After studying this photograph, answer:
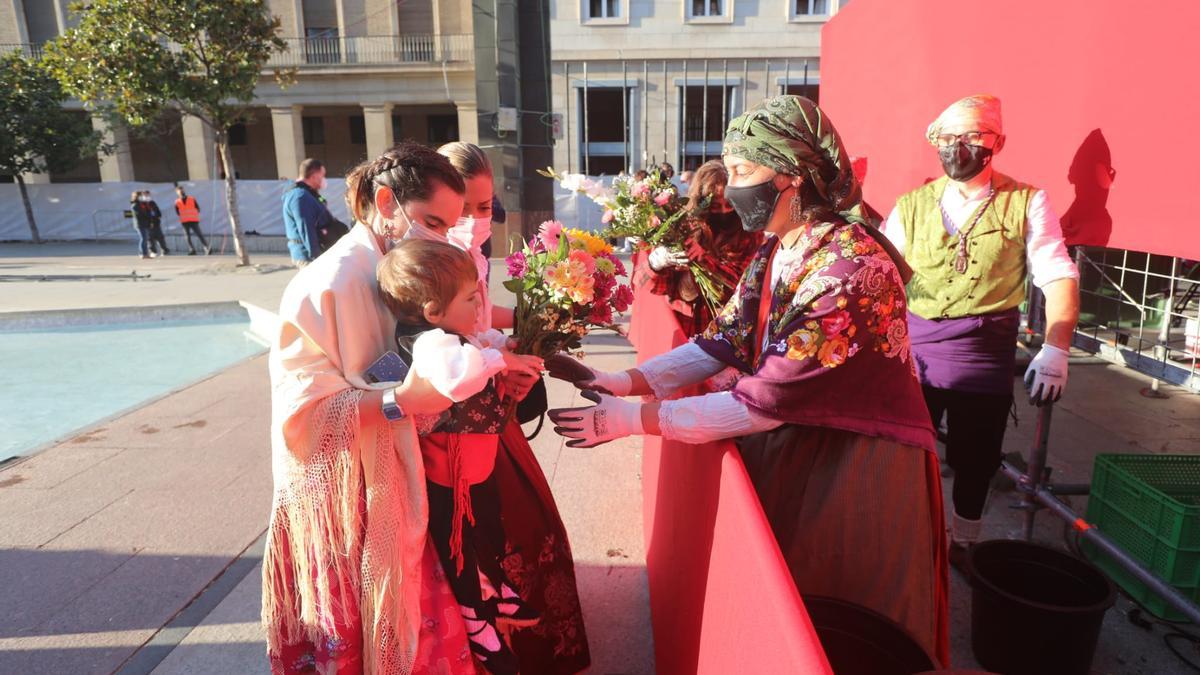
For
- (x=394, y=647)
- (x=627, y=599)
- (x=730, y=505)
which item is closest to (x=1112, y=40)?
(x=730, y=505)

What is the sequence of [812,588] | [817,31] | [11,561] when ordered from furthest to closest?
[817,31] → [11,561] → [812,588]

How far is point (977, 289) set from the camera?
9.84 ft

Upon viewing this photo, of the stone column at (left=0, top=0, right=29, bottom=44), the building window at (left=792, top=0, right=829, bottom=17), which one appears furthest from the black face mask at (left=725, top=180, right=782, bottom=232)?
the stone column at (left=0, top=0, right=29, bottom=44)

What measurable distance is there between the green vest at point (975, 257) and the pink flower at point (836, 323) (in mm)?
1574

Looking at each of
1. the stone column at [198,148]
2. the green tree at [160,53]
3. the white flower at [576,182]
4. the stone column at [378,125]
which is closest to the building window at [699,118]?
the stone column at [378,125]

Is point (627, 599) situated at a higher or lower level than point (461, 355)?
lower

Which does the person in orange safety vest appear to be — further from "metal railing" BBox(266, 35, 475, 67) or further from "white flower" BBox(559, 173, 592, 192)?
"white flower" BBox(559, 173, 592, 192)

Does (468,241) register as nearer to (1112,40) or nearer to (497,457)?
(497,457)

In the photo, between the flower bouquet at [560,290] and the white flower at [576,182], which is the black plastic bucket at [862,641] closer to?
the flower bouquet at [560,290]

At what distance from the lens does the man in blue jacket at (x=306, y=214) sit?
770 cm

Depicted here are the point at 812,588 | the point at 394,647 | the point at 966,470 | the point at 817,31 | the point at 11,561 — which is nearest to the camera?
the point at 394,647

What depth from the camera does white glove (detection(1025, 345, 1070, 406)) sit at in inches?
111

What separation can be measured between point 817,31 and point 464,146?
89.5 feet

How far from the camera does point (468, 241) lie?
8.25ft
